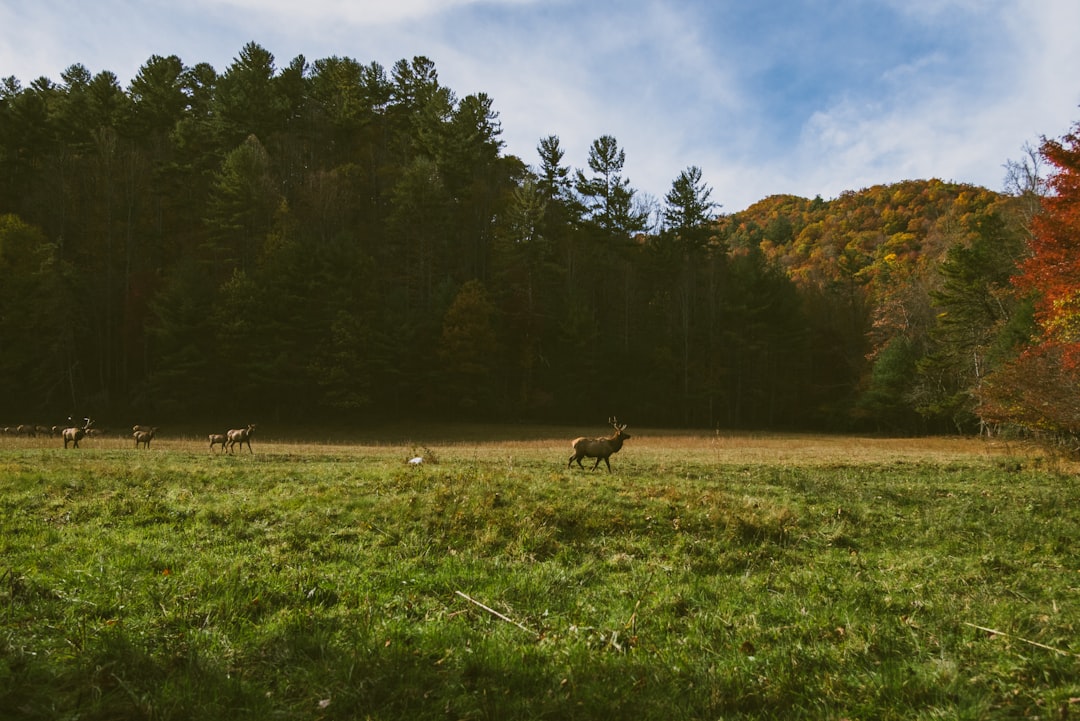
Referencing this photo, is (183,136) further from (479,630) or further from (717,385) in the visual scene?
(479,630)

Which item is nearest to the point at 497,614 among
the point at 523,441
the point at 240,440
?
the point at 240,440

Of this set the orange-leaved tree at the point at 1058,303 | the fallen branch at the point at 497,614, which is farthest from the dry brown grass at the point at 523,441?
the fallen branch at the point at 497,614

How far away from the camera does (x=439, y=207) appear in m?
50.9

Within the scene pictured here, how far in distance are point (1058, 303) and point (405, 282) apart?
42.3 meters

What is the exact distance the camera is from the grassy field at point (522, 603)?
3.92 metres

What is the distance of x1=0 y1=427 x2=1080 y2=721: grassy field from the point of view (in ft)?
12.9

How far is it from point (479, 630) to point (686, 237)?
60.0m

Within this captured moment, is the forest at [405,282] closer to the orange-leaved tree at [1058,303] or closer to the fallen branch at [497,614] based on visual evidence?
the orange-leaved tree at [1058,303]

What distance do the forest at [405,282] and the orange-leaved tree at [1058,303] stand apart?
179 inches

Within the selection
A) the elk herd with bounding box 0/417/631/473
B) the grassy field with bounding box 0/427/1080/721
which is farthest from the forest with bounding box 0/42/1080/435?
the grassy field with bounding box 0/427/1080/721

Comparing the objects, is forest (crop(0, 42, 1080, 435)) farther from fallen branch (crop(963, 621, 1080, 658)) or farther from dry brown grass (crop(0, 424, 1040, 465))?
fallen branch (crop(963, 621, 1080, 658))

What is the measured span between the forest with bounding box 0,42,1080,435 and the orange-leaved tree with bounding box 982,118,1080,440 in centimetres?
453

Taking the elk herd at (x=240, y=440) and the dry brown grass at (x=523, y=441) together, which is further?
the dry brown grass at (x=523, y=441)

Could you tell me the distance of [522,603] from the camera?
5777 millimetres
